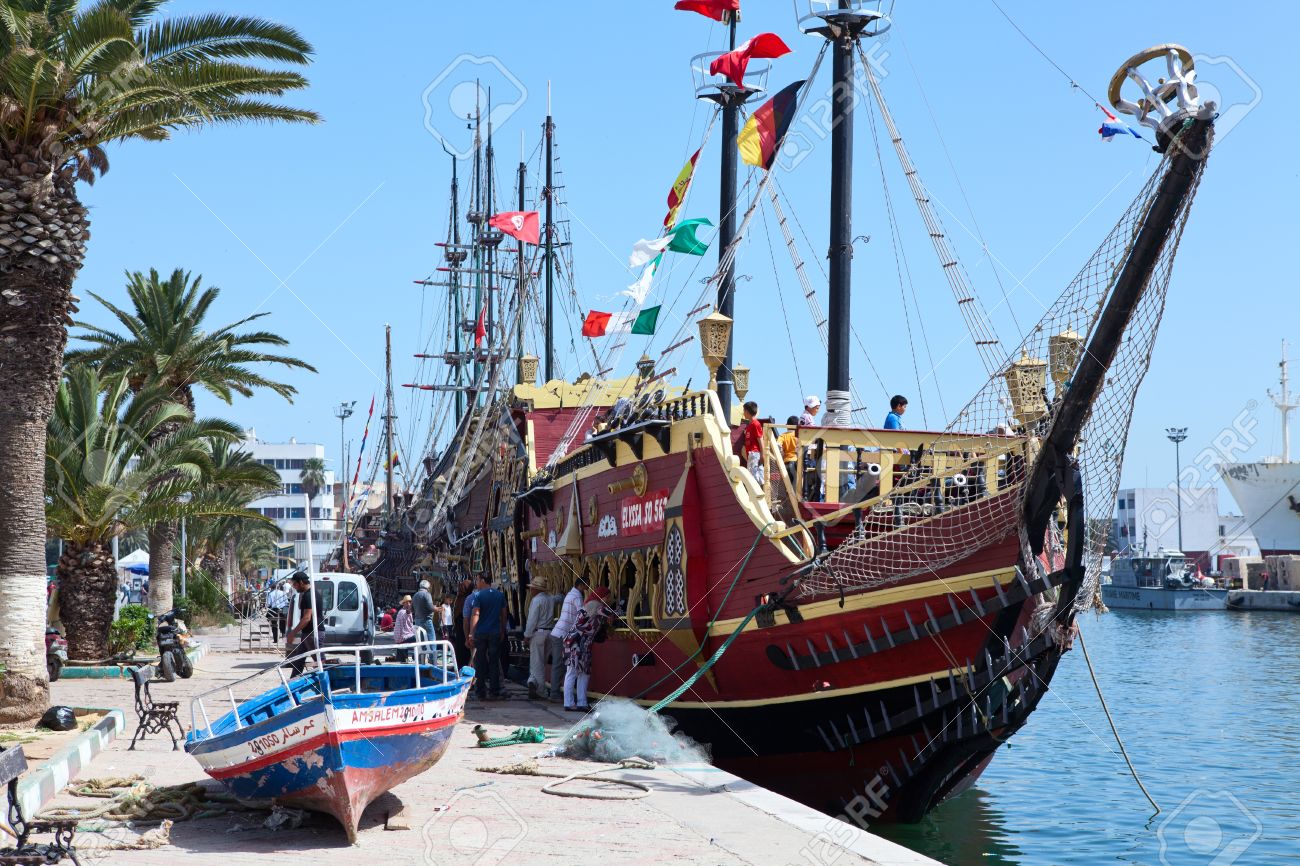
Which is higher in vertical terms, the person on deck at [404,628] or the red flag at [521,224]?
the red flag at [521,224]

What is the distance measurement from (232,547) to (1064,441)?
2342 inches

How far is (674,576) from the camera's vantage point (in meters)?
14.2

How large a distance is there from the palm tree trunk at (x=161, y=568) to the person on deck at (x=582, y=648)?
14163 mm

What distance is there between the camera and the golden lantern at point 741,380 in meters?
20.8

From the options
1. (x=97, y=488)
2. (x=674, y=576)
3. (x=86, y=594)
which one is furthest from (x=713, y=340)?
Result: (x=86, y=594)

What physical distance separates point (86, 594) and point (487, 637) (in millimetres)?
8279

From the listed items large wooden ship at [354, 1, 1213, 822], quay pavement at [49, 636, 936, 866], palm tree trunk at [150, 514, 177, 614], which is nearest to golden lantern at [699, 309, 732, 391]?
large wooden ship at [354, 1, 1213, 822]

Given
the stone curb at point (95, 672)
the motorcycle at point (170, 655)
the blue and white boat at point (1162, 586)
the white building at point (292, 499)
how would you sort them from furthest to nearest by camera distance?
the white building at point (292, 499)
the blue and white boat at point (1162, 586)
the stone curb at point (95, 672)
the motorcycle at point (170, 655)

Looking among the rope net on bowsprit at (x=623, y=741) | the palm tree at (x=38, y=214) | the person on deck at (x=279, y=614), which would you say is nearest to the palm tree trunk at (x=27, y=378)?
the palm tree at (x=38, y=214)

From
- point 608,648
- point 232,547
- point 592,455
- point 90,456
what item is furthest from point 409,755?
point 232,547

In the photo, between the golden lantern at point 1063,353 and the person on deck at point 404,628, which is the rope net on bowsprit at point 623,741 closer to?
the golden lantern at point 1063,353

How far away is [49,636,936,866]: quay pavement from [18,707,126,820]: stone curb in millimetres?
116

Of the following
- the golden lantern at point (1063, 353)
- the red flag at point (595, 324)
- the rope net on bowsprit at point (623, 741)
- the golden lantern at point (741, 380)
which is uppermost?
the red flag at point (595, 324)

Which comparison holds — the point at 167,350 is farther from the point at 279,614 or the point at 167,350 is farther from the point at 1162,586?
the point at 1162,586
